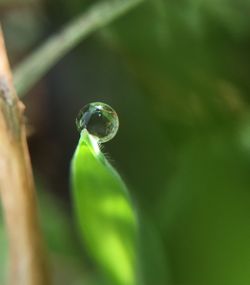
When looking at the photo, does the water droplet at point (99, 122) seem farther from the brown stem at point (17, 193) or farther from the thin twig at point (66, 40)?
the thin twig at point (66, 40)

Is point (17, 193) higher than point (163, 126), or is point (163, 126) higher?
point (163, 126)

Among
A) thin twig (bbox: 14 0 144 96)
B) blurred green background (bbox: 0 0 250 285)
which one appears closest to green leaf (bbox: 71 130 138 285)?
blurred green background (bbox: 0 0 250 285)

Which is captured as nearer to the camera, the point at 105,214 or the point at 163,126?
the point at 105,214

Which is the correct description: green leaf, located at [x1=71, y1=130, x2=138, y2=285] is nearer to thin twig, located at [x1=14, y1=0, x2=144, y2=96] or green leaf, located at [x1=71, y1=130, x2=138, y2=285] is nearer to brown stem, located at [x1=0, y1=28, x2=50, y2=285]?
brown stem, located at [x1=0, y1=28, x2=50, y2=285]

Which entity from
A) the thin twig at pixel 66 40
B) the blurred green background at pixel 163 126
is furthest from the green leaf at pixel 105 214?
the thin twig at pixel 66 40

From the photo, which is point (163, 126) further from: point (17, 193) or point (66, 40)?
point (17, 193)

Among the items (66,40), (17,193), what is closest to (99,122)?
(17,193)
